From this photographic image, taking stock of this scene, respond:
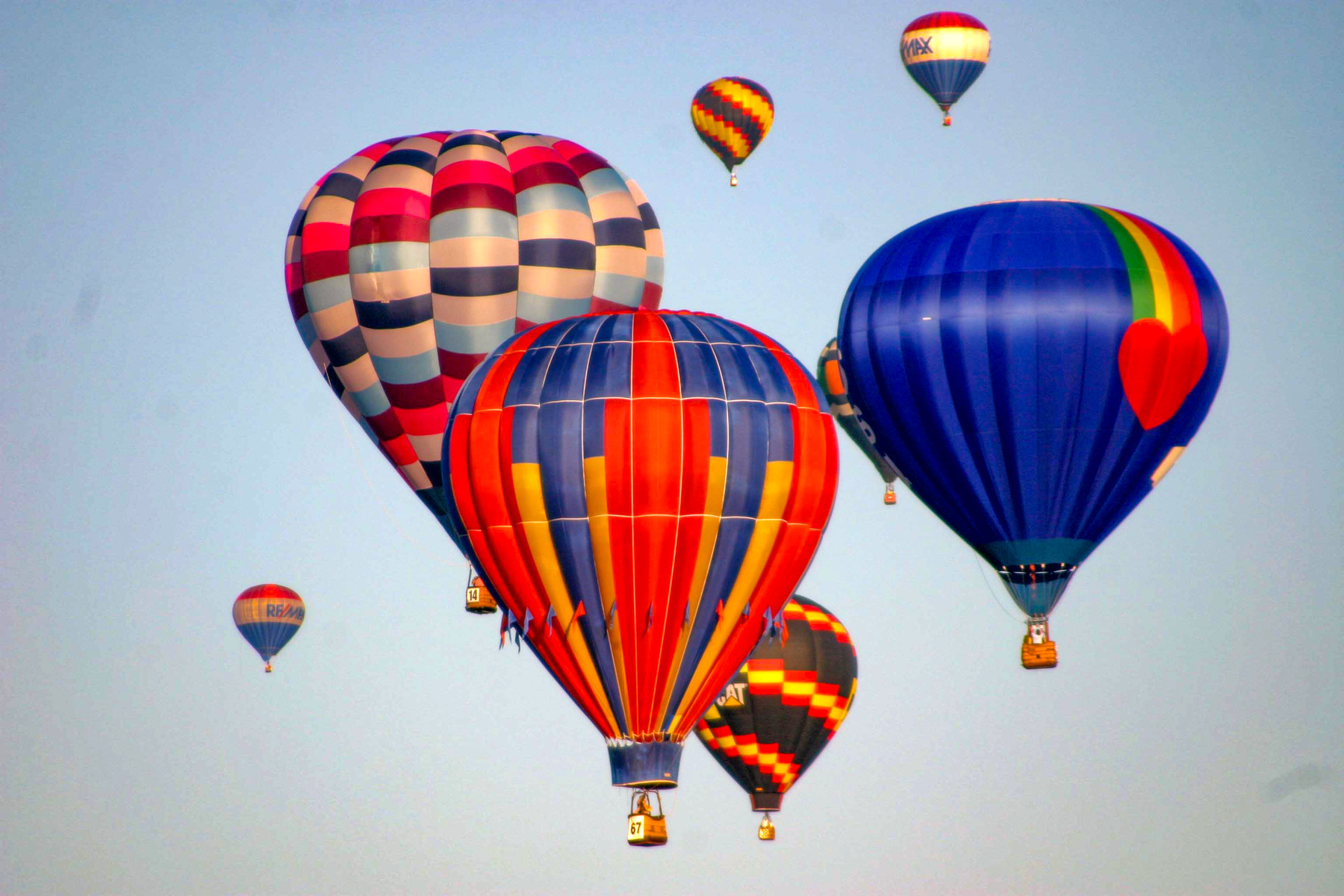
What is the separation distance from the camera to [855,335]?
3216 cm

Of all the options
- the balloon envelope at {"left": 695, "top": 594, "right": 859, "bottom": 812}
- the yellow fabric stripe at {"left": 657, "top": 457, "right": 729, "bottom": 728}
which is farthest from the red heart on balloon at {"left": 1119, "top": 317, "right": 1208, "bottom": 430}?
the balloon envelope at {"left": 695, "top": 594, "right": 859, "bottom": 812}

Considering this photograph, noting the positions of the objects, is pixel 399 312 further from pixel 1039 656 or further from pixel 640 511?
pixel 1039 656

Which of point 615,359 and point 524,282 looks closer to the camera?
point 615,359

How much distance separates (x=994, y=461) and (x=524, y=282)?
5720 mm

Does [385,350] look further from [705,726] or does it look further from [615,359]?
[705,726]

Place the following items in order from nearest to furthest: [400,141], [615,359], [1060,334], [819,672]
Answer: [615,359] → [1060,334] → [400,141] → [819,672]

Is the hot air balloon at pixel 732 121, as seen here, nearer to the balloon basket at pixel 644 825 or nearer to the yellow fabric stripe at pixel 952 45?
the yellow fabric stripe at pixel 952 45

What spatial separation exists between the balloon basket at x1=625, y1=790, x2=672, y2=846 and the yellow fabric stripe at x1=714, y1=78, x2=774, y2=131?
16.4 meters

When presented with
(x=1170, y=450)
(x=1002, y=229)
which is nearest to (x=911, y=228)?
(x=1002, y=229)

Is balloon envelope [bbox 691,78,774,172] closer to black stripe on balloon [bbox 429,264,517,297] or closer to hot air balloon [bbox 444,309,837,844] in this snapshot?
black stripe on balloon [bbox 429,264,517,297]

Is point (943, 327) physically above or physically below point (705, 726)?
above

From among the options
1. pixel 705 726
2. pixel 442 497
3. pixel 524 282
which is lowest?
pixel 705 726

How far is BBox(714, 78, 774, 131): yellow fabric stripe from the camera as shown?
4159 cm

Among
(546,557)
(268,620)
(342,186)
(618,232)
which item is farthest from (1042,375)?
(268,620)
